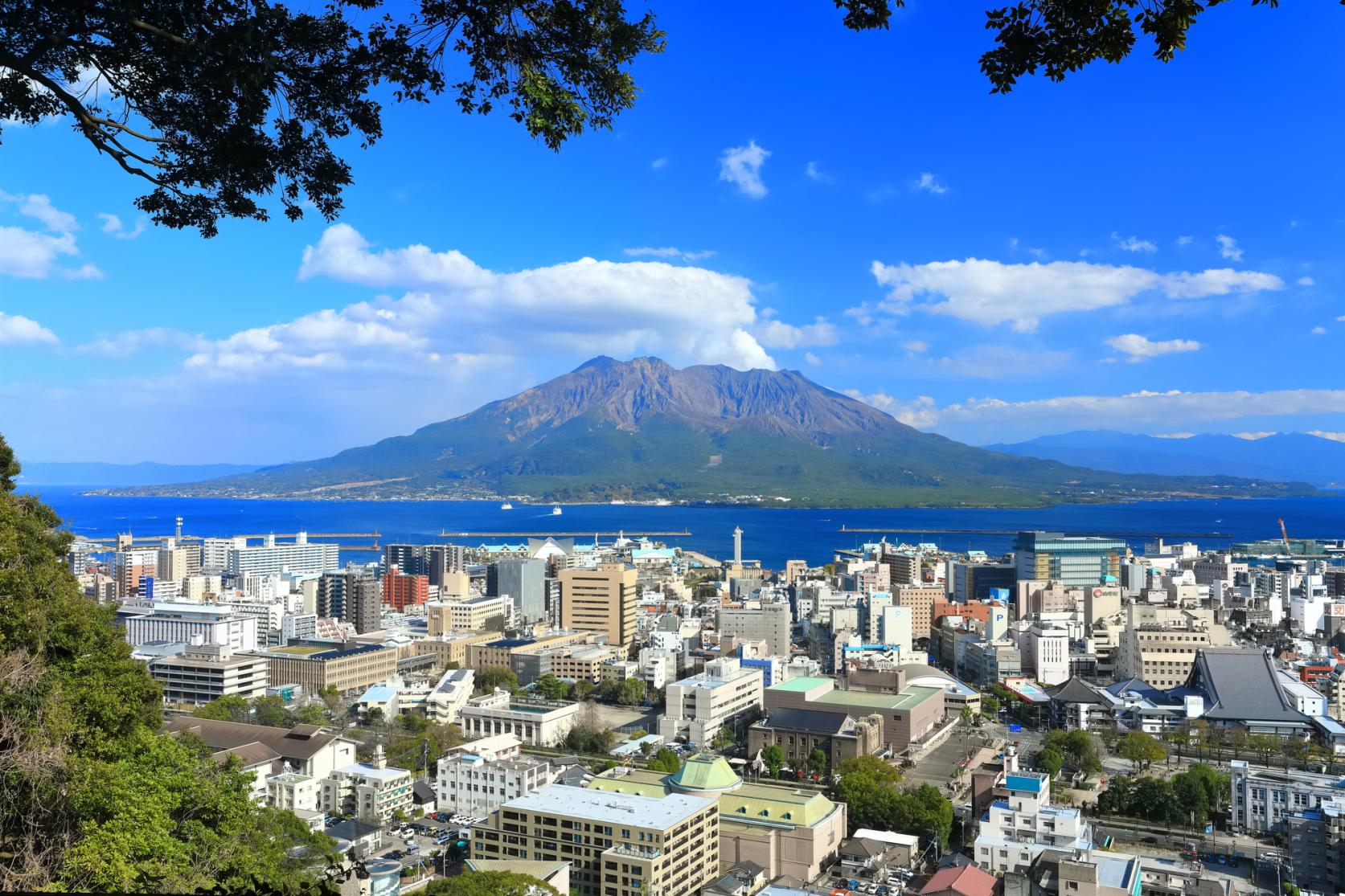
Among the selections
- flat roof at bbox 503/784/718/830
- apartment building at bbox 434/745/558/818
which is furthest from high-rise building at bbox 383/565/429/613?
flat roof at bbox 503/784/718/830

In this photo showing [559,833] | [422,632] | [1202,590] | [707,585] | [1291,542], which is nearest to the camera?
[559,833]

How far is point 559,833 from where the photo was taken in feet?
25.1

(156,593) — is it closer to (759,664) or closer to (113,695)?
(759,664)

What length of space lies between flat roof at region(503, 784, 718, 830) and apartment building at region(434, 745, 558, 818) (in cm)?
A: 144

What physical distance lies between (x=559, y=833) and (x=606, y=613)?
11.9 meters

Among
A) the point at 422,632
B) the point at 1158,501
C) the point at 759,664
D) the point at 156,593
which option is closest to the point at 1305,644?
the point at 759,664

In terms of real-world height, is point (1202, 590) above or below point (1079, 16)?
below

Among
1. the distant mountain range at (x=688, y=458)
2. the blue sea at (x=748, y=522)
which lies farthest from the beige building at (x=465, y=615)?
the distant mountain range at (x=688, y=458)

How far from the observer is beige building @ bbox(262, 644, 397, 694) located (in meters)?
15.0

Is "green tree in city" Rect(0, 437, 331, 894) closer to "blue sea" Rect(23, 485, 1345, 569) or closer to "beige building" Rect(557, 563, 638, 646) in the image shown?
"beige building" Rect(557, 563, 638, 646)

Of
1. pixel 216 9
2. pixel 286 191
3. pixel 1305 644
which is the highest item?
pixel 216 9

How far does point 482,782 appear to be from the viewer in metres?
9.77

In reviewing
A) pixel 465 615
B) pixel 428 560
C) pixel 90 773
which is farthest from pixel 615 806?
pixel 428 560

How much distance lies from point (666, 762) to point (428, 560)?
18.5m
